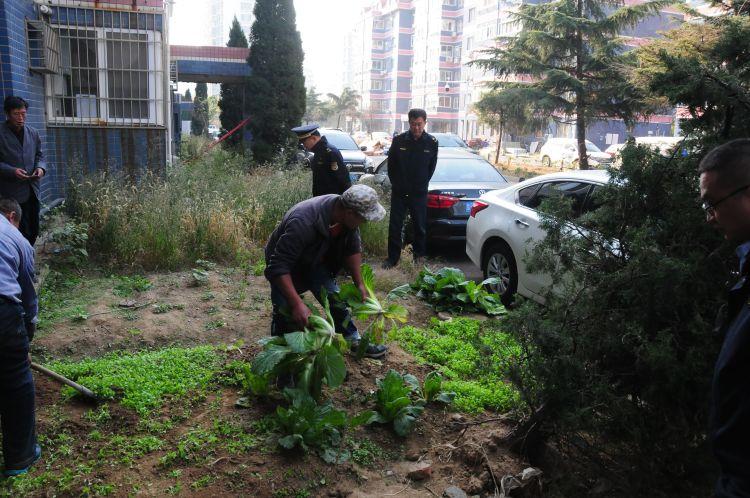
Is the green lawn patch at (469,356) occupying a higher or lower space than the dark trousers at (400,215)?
lower

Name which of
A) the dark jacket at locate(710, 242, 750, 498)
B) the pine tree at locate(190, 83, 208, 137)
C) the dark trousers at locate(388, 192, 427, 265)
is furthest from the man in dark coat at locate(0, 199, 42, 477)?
the pine tree at locate(190, 83, 208, 137)

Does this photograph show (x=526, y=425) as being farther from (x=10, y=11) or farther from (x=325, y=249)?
(x=10, y=11)

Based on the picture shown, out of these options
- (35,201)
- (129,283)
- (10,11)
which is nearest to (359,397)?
(129,283)

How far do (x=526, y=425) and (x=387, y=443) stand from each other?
887 millimetres

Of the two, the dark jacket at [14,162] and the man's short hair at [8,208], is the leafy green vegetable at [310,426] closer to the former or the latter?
the man's short hair at [8,208]

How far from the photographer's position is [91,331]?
18.1 ft

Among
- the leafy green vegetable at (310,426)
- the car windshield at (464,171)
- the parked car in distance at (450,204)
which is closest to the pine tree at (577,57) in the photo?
the car windshield at (464,171)

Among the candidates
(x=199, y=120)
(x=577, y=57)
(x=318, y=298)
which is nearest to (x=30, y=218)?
(x=318, y=298)

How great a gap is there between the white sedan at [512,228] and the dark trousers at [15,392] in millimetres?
4758

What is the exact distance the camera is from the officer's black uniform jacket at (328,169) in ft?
24.4

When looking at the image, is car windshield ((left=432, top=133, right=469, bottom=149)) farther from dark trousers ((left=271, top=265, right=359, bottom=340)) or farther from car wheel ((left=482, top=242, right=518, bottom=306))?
dark trousers ((left=271, top=265, right=359, bottom=340))

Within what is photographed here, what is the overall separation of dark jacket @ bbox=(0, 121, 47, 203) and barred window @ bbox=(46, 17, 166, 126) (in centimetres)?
400

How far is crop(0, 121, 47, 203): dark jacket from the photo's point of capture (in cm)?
638

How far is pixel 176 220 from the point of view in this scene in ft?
26.0
